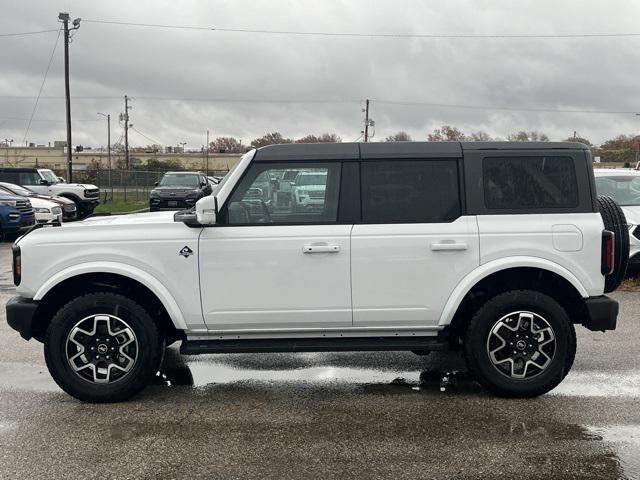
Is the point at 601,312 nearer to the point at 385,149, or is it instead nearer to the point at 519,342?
the point at 519,342

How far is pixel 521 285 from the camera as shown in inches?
194

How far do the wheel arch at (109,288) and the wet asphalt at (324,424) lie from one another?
634 mm

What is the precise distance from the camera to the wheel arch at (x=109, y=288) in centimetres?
466

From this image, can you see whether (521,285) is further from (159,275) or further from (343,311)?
(159,275)

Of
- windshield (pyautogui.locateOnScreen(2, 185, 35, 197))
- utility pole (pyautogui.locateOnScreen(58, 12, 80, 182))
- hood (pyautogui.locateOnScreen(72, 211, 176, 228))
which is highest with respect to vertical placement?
utility pole (pyautogui.locateOnScreen(58, 12, 80, 182))

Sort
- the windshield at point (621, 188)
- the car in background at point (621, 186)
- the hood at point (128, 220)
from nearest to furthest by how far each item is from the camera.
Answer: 1. the hood at point (128, 220)
2. the car in background at point (621, 186)
3. the windshield at point (621, 188)

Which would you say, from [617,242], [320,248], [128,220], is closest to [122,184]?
[128,220]

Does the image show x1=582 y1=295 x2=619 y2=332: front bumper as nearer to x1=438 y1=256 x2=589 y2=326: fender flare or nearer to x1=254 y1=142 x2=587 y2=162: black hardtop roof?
x1=438 y1=256 x2=589 y2=326: fender flare

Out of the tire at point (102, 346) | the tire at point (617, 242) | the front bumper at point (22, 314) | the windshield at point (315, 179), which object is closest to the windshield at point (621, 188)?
the tire at point (617, 242)

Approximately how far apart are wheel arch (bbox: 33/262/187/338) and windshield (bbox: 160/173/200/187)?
20.8 meters

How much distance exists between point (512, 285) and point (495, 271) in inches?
12.9

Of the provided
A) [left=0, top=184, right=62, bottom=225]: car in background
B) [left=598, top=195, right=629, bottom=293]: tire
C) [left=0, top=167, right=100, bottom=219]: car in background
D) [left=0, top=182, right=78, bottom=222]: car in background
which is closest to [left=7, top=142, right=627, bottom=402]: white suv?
[left=598, top=195, right=629, bottom=293]: tire

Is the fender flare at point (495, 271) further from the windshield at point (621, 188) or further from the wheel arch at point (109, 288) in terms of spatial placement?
the windshield at point (621, 188)

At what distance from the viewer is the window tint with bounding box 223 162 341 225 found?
474 centimetres
